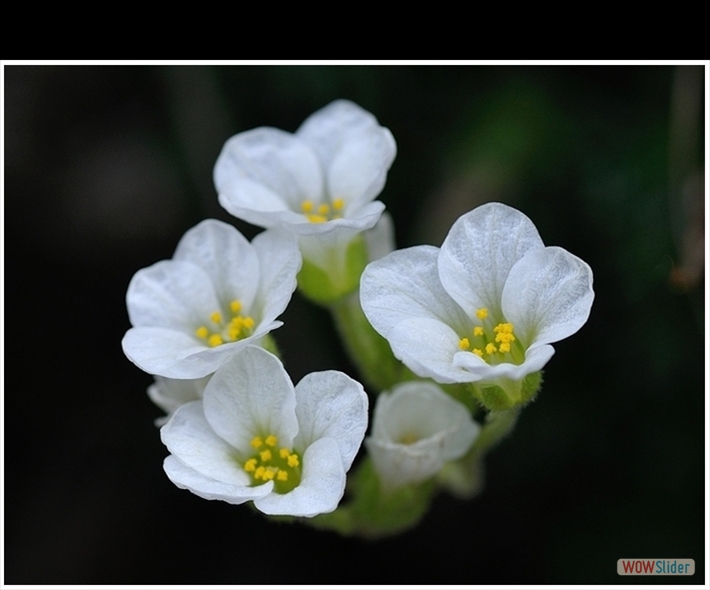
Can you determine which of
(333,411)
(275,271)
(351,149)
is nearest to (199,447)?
(333,411)

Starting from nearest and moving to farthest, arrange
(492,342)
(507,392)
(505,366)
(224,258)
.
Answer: (505,366) < (507,392) < (492,342) < (224,258)

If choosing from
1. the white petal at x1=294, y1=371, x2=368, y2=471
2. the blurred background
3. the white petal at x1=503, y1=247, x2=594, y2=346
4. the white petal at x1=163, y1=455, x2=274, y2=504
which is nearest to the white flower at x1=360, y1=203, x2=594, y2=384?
the white petal at x1=503, y1=247, x2=594, y2=346

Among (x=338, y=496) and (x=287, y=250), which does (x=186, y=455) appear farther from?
(x=287, y=250)

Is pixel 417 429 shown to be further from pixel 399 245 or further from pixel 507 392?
pixel 399 245

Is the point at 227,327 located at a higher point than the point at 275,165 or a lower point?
lower

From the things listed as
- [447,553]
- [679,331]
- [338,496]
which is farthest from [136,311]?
[679,331]

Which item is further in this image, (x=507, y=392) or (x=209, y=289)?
(x=209, y=289)
